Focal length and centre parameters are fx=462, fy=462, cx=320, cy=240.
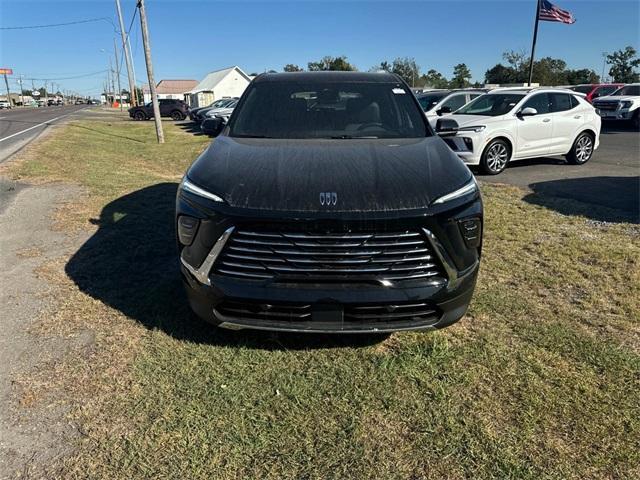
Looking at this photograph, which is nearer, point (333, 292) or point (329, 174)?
point (333, 292)

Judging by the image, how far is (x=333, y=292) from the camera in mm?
2412

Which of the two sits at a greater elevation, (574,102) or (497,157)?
(574,102)

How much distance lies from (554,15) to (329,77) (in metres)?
23.8

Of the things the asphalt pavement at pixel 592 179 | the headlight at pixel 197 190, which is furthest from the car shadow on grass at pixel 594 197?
the headlight at pixel 197 190

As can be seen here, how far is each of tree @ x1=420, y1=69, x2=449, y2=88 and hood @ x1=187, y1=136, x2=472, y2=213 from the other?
8196 cm

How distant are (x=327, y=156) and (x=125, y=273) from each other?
7.20 feet

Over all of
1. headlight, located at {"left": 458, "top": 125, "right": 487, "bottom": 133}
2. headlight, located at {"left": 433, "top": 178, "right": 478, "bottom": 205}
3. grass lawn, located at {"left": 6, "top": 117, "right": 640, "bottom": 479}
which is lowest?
grass lawn, located at {"left": 6, "top": 117, "right": 640, "bottom": 479}

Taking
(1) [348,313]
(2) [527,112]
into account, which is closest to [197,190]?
(1) [348,313]

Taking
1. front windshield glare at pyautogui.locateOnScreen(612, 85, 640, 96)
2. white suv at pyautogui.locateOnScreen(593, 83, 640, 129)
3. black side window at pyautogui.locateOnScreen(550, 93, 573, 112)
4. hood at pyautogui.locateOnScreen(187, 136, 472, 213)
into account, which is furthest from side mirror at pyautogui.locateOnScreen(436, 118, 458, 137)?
front windshield glare at pyautogui.locateOnScreen(612, 85, 640, 96)

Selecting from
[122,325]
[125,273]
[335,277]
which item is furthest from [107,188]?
[335,277]

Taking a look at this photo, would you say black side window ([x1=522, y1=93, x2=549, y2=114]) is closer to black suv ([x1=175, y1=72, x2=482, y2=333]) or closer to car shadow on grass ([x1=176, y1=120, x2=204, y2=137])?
black suv ([x1=175, y1=72, x2=482, y2=333])

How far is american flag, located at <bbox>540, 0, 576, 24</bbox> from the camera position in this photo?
22.7 m

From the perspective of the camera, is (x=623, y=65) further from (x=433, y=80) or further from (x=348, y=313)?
(x=348, y=313)

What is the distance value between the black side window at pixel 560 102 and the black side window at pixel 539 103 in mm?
169
